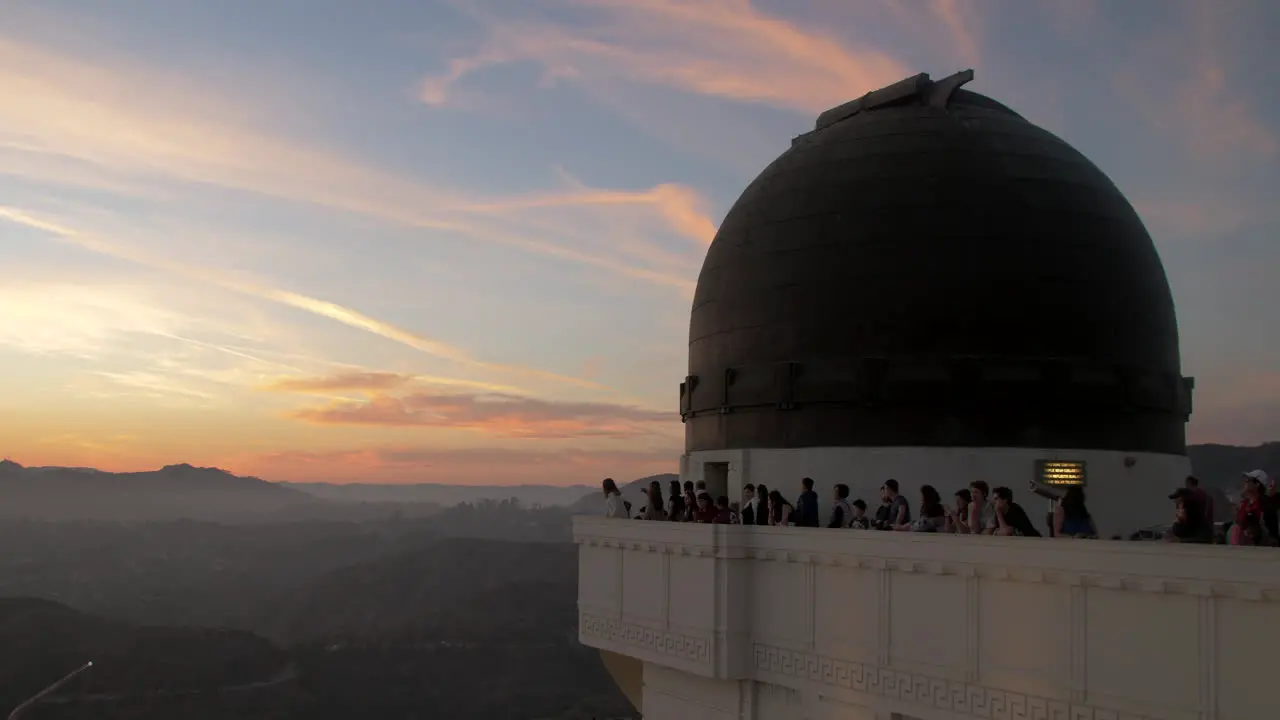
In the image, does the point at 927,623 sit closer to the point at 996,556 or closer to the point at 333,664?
the point at 996,556

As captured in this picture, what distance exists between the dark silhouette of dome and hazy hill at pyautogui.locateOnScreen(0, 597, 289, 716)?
104 metres

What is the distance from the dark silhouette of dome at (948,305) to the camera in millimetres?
19234

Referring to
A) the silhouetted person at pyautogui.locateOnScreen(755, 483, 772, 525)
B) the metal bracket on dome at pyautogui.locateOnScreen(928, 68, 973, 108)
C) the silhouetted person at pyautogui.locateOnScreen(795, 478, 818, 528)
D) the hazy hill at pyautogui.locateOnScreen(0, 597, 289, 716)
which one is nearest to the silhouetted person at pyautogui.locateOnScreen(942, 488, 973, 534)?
the silhouetted person at pyautogui.locateOnScreen(795, 478, 818, 528)

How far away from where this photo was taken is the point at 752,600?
17.2 metres

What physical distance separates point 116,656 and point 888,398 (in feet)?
391

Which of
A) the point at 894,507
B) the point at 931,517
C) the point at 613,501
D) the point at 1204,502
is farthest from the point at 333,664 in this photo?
the point at 1204,502

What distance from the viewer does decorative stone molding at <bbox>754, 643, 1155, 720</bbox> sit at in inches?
493

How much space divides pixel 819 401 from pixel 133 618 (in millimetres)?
182073

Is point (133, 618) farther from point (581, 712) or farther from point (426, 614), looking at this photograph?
point (581, 712)

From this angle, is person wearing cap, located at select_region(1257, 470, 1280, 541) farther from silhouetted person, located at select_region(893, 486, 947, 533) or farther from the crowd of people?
silhouetted person, located at select_region(893, 486, 947, 533)

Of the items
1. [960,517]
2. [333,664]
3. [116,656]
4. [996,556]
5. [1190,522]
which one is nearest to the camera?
[1190,522]

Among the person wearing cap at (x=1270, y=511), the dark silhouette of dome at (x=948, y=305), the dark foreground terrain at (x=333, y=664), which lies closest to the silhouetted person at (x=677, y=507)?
the dark silhouette of dome at (x=948, y=305)

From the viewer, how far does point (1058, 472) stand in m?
19.0

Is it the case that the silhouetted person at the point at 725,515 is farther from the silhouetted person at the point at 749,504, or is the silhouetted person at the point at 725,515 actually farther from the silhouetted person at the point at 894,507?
the silhouetted person at the point at 894,507
